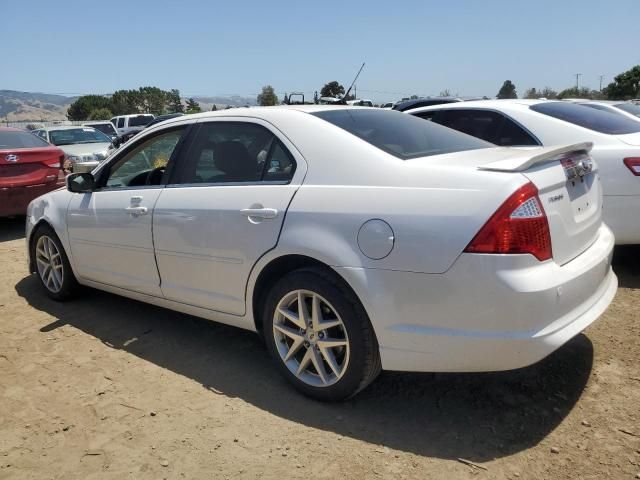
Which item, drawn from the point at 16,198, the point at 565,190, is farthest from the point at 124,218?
the point at 16,198

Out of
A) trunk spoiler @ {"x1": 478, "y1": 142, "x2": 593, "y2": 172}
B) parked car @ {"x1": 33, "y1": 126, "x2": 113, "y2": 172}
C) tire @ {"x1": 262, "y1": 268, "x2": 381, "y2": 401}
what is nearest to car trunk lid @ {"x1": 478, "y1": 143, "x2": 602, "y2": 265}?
trunk spoiler @ {"x1": 478, "y1": 142, "x2": 593, "y2": 172}

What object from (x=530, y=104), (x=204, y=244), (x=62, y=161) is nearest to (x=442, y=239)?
(x=204, y=244)

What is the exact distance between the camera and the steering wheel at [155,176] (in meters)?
4.09

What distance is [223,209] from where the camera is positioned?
3238 millimetres

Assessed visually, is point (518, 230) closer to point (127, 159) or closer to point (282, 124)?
point (282, 124)

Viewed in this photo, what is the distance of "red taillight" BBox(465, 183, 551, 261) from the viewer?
236 cm

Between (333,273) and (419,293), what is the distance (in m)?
0.48

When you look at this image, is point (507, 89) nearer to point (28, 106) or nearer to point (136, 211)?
point (136, 211)

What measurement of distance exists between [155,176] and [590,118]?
3847mm

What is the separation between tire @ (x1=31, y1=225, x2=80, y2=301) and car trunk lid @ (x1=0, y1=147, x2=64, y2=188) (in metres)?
3.21

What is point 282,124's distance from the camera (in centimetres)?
322

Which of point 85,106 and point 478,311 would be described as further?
point 85,106

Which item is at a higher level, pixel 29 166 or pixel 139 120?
pixel 139 120

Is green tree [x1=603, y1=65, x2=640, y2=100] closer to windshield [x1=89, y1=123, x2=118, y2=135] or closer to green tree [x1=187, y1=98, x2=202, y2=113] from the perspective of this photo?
green tree [x1=187, y1=98, x2=202, y2=113]
